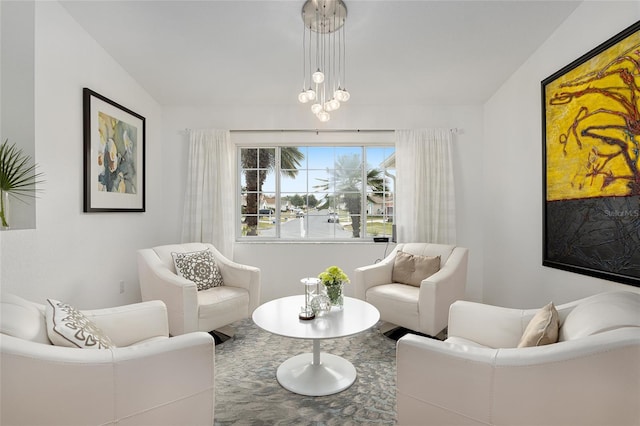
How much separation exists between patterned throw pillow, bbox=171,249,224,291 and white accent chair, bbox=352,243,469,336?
1.40 meters

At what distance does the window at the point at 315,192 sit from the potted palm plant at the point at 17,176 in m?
2.14

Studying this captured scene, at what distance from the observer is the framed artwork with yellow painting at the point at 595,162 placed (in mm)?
1787

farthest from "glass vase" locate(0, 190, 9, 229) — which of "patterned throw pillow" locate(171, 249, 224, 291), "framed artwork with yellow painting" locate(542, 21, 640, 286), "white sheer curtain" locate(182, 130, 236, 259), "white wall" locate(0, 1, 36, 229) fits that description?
"framed artwork with yellow painting" locate(542, 21, 640, 286)

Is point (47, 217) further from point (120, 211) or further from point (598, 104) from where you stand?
point (598, 104)

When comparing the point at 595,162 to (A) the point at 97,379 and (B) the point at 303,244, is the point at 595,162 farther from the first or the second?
(A) the point at 97,379

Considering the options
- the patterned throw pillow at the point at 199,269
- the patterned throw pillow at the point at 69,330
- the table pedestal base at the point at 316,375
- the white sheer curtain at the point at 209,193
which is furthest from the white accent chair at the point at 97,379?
the white sheer curtain at the point at 209,193

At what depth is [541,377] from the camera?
1.12 m

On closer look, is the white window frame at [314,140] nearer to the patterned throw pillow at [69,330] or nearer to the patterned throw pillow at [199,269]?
the patterned throw pillow at [199,269]

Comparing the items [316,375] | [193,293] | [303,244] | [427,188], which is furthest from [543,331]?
[303,244]

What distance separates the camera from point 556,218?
242cm

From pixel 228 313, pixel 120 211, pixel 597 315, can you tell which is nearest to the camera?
pixel 597 315

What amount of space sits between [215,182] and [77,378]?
9.14ft

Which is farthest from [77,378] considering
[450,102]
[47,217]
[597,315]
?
[450,102]

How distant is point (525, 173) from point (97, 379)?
3423 millimetres
